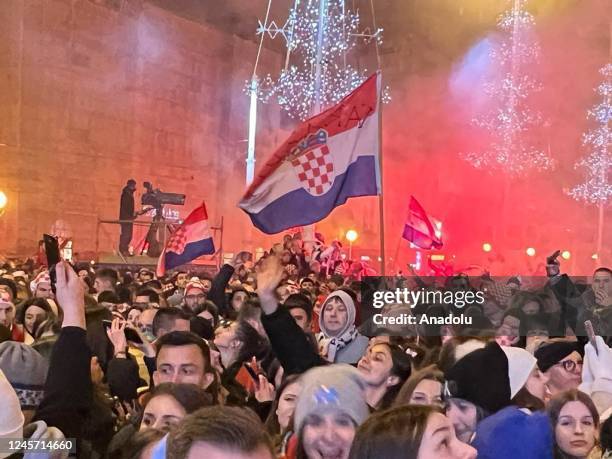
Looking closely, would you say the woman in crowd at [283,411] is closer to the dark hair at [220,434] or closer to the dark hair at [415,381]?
the dark hair at [415,381]

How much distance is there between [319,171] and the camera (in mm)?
5922

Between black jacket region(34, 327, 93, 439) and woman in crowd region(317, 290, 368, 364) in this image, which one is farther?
woman in crowd region(317, 290, 368, 364)

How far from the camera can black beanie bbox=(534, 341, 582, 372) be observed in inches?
143

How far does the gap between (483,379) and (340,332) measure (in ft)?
6.05

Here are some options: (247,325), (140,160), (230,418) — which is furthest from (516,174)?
(230,418)

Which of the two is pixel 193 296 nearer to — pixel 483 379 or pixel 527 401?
pixel 527 401

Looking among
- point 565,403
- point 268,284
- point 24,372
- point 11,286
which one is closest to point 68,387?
point 24,372

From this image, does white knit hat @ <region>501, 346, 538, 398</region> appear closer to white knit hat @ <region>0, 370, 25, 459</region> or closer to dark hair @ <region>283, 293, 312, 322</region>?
white knit hat @ <region>0, 370, 25, 459</region>

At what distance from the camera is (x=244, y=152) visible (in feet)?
73.4

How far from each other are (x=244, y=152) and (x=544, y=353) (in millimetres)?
19161

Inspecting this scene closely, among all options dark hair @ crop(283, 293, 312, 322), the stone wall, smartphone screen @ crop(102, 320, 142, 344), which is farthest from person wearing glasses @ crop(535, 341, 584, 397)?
the stone wall

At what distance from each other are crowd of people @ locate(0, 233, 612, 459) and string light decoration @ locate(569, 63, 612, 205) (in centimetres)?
2066

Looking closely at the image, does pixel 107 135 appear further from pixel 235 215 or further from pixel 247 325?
pixel 247 325

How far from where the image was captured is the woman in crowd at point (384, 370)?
10.6 ft
